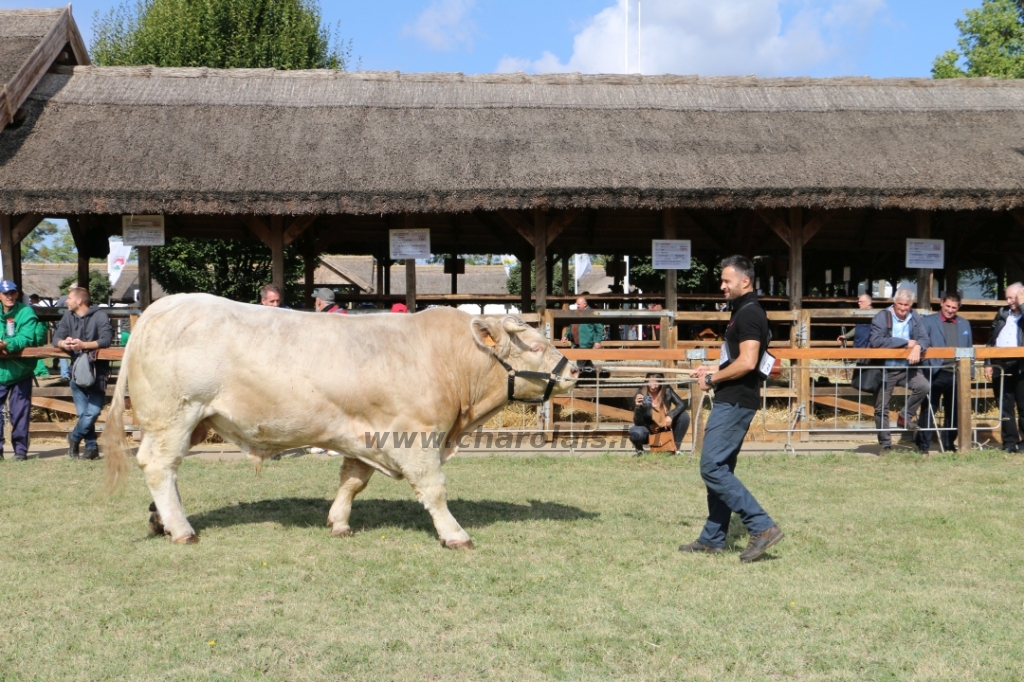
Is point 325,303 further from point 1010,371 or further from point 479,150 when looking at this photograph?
point 1010,371

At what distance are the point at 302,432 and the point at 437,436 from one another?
3.08ft

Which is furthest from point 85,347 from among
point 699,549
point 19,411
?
point 699,549

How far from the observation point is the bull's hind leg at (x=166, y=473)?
6.54 m

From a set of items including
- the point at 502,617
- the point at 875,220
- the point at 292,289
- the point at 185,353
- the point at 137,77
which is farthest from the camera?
the point at 292,289

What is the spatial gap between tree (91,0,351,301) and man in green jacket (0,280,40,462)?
1431 cm

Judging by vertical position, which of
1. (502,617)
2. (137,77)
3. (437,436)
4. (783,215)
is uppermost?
(137,77)

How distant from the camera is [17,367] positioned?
10.6 metres

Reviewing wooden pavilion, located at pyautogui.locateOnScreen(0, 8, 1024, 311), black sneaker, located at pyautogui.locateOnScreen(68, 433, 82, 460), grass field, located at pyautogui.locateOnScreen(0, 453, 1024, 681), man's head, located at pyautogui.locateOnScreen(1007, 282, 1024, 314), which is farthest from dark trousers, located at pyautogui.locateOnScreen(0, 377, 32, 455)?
man's head, located at pyautogui.locateOnScreen(1007, 282, 1024, 314)

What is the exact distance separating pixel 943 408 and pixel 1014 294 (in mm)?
1574

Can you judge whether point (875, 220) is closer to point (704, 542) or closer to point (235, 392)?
point (704, 542)

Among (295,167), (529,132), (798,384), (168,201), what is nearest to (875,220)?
(798,384)

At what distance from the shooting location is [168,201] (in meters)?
12.3

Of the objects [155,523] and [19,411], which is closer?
[155,523]

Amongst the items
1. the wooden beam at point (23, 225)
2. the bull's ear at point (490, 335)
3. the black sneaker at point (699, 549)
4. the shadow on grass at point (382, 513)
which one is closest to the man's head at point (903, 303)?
the shadow on grass at point (382, 513)
